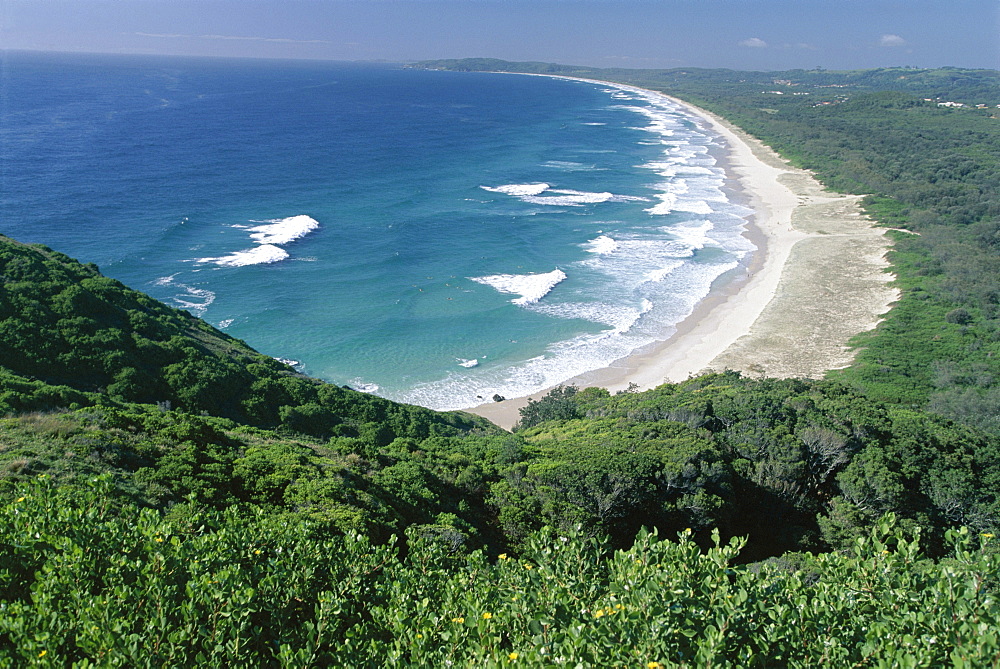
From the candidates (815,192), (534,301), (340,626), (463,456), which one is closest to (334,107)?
(815,192)

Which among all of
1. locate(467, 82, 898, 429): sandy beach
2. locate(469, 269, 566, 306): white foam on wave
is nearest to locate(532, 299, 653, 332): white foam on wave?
locate(469, 269, 566, 306): white foam on wave

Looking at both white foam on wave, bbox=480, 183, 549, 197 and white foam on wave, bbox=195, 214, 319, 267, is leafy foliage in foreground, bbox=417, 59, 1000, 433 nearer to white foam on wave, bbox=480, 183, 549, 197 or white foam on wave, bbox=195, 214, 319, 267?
white foam on wave, bbox=480, 183, 549, 197

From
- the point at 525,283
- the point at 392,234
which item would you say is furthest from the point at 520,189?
the point at 525,283

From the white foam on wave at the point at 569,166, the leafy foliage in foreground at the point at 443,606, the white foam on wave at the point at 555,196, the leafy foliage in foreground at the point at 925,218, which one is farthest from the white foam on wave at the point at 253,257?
the white foam on wave at the point at 569,166

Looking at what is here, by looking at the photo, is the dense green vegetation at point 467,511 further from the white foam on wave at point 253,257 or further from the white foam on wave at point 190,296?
the white foam on wave at point 253,257

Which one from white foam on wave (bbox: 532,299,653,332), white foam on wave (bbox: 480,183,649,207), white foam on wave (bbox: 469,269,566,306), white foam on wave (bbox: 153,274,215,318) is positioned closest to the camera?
white foam on wave (bbox: 153,274,215,318)

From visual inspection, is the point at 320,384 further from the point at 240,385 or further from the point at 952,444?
the point at 952,444
